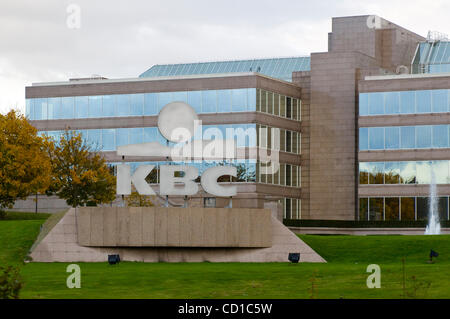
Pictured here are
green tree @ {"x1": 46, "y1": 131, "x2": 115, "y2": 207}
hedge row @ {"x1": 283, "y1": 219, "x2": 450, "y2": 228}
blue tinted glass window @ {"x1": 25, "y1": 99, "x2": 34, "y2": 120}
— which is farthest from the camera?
blue tinted glass window @ {"x1": 25, "y1": 99, "x2": 34, "y2": 120}

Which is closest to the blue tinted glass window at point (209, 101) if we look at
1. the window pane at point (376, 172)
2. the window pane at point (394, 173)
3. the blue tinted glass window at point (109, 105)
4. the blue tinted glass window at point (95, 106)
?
the blue tinted glass window at point (109, 105)

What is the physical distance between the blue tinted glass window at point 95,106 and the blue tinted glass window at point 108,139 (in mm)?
1739

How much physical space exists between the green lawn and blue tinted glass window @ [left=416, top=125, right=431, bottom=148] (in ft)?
113

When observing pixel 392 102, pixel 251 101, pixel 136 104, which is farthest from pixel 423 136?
pixel 136 104

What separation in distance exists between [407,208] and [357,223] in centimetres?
559

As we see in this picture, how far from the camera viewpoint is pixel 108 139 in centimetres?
8769

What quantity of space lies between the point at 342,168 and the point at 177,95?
15.5 m

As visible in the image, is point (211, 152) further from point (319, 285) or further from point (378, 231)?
point (378, 231)

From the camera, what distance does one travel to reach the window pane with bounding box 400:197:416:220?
82.4 m

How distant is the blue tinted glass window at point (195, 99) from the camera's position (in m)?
84.8

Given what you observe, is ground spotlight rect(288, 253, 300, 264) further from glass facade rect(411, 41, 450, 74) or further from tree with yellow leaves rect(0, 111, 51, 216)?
glass facade rect(411, 41, 450, 74)

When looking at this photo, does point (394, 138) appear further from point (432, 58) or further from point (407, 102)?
point (432, 58)

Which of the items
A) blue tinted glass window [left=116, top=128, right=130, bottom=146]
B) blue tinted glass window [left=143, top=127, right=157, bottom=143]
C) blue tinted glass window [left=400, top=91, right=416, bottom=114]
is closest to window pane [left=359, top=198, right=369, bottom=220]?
blue tinted glass window [left=400, top=91, right=416, bottom=114]

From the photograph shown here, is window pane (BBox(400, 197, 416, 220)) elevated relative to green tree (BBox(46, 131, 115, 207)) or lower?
lower
